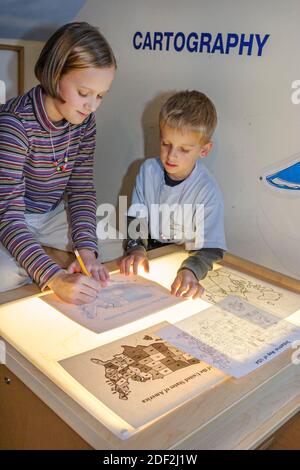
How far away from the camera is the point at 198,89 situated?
1154 millimetres

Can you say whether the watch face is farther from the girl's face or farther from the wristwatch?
the girl's face

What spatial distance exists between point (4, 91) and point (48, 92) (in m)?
A: 0.70

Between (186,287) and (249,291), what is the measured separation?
0.14 meters

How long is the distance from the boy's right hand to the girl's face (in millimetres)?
326

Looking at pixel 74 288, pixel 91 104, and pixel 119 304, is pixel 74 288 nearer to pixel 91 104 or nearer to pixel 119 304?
pixel 119 304

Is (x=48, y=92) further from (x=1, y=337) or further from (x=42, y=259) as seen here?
(x=1, y=337)

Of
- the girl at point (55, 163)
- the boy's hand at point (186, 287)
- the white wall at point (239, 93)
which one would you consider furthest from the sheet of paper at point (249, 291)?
the girl at point (55, 163)

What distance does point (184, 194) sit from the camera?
43.7 inches

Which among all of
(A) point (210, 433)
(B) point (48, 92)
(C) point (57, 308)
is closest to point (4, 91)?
(B) point (48, 92)

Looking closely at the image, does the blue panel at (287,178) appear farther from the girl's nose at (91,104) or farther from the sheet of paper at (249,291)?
the girl's nose at (91,104)

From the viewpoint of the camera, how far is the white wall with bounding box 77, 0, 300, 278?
3.30 ft

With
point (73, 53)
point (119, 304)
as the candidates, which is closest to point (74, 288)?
point (119, 304)
